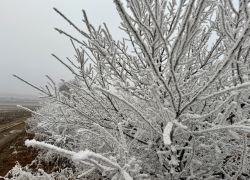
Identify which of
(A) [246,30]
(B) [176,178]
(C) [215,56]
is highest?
(C) [215,56]

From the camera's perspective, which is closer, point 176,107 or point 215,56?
point 176,107

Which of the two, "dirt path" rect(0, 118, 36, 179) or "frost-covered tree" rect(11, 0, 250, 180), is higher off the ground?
"frost-covered tree" rect(11, 0, 250, 180)

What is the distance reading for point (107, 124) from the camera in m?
2.39

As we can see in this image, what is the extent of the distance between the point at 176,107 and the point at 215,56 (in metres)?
2.27

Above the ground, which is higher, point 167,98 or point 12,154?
point 167,98

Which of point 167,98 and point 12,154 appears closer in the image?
point 167,98

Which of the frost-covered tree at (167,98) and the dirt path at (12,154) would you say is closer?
the frost-covered tree at (167,98)

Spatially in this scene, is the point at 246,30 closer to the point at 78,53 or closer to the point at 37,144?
the point at 37,144

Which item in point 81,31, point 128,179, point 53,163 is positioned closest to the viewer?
point 128,179

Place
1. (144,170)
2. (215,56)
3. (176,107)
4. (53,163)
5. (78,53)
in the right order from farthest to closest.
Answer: (53,163) → (215,56) → (144,170) → (78,53) → (176,107)

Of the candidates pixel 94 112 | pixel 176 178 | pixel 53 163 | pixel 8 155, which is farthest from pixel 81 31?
pixel 8 155

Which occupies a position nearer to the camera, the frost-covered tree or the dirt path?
the frost-covered tree

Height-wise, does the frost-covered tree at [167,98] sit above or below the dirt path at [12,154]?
above

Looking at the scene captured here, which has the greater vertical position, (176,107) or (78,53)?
(78,53)
